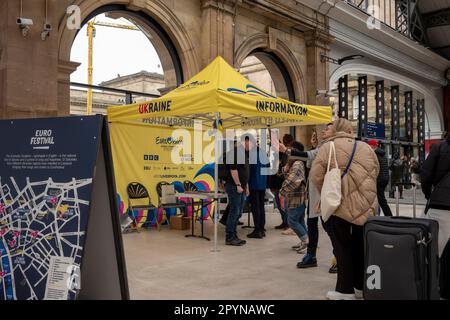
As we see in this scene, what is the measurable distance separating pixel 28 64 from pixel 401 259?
6499mm

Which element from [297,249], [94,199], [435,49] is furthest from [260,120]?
[435,49]

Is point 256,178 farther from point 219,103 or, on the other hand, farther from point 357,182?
point 357,182

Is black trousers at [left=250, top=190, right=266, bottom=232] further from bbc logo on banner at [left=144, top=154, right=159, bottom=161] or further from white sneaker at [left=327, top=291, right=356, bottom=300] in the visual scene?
white sneaker at [left=327, top=291, right=356, bottom=300]

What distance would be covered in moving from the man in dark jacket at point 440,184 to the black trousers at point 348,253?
0.69 meters

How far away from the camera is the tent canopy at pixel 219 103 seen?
20.1 ft

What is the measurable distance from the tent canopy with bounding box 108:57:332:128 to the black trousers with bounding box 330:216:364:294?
2.77 m

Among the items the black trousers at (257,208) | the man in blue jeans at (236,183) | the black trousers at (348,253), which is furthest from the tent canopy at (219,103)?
the black trousers at (348,253)

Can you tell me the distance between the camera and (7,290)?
3070 millimetres

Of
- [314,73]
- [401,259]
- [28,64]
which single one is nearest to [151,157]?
[28,64]

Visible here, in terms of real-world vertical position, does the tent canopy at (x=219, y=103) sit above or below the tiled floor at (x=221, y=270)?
above

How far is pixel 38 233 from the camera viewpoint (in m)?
2.98

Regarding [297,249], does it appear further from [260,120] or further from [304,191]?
[260,120]

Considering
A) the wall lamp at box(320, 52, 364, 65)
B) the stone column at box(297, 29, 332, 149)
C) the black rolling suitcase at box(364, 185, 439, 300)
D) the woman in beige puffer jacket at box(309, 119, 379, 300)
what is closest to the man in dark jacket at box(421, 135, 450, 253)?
the black rolling suitcase at box(364, 185, 439, 300)

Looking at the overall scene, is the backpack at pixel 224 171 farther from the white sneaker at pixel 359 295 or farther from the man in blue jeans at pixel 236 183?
the white sneaker at pixel 359 295
